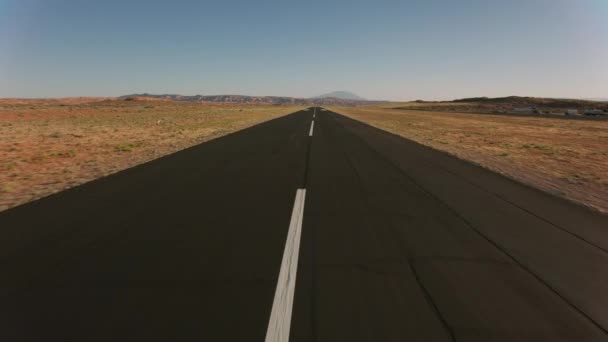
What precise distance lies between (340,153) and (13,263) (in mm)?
10991

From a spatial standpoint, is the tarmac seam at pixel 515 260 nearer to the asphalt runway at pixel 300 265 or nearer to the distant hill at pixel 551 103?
the asphalt runway at pixel 300 265

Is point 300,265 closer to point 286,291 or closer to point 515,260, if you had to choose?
point 286,291

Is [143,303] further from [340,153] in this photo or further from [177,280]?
[340,153]

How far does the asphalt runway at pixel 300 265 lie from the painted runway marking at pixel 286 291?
2cm

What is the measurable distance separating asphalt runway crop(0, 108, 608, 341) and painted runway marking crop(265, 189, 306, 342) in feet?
0.05

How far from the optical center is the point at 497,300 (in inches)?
132

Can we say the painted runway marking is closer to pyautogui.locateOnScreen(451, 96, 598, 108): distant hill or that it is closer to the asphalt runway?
the asphalt runway


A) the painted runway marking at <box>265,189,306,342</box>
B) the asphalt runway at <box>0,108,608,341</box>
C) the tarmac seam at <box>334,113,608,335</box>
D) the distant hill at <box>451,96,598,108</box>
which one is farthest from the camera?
the distant hill at <box>451,96,598,108</box>

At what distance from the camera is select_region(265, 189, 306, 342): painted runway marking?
2.75 metres

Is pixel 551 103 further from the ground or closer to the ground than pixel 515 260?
further from the ground

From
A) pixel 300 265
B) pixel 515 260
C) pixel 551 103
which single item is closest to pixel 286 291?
pixel 300 265

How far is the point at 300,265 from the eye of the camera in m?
3.96

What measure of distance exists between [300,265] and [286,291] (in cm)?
59

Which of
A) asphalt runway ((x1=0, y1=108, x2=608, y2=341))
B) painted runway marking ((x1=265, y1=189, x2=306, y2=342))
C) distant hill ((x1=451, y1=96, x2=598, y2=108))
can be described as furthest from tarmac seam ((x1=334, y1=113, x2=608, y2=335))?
distant hill ((x1=451, y1=96, x2=598, y2=108))
